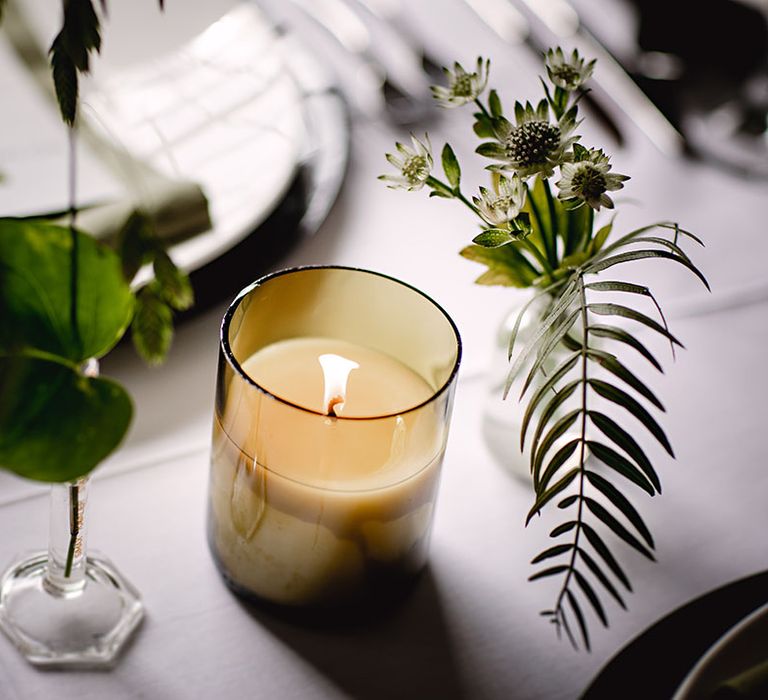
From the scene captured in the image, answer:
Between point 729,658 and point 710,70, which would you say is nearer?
point 729,658

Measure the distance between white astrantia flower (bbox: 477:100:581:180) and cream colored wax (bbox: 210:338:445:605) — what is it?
0.39 feet

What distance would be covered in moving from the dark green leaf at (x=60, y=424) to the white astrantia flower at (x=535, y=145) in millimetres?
199

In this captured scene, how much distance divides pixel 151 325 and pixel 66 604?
0.24 meters

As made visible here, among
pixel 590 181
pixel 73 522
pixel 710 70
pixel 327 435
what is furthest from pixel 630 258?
pixel 710 70

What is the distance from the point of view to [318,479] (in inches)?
18.1

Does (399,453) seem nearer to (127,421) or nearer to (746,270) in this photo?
(127,421)

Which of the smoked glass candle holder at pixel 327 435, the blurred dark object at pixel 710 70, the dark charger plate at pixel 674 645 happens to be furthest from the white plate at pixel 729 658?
the blurred dark object at pixel 710 70

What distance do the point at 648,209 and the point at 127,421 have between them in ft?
2.14

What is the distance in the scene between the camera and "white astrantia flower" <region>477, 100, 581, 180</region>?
0.41m

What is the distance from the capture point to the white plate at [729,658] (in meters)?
0.40

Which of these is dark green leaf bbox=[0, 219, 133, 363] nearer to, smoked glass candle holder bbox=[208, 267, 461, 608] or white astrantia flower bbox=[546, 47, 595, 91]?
smoked glass candle holder bbox=[208, 267, 461, 608]

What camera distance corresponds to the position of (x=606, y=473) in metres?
0.64

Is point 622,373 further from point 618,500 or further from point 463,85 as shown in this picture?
point 463,85

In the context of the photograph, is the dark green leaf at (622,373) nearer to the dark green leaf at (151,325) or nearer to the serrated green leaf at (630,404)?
the serrated green leaf at (630,404)
